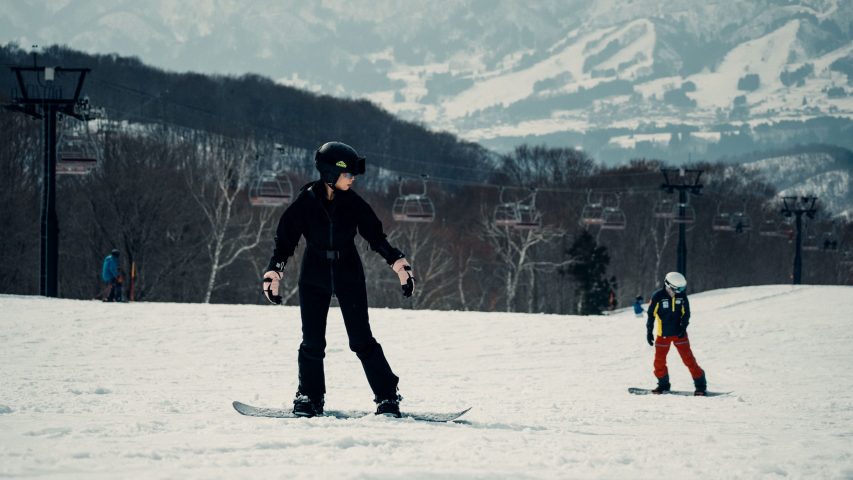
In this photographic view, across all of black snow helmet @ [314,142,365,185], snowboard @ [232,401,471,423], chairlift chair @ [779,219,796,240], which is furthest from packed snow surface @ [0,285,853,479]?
chairlift chair @ [779,219,796,240]

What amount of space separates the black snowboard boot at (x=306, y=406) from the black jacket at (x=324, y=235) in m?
0.83

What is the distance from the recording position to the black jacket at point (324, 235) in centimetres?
884

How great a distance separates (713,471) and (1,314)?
16.5 metres

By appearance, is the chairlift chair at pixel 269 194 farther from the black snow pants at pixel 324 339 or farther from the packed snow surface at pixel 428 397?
the black snow pants at pixel 324 339

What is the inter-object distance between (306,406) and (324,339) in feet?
1.69

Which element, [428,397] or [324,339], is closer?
[324,339]

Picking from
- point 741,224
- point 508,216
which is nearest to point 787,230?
point 741,224

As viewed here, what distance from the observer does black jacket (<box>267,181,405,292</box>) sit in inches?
348

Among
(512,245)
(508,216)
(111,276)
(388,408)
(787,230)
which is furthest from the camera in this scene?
(512,245)

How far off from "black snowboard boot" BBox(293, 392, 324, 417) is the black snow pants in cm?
4

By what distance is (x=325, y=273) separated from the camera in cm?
884

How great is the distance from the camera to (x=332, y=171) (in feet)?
29.0

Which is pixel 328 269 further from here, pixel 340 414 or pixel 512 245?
pixel 512 245

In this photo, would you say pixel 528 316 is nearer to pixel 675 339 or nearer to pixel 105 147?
pixel 675 339
